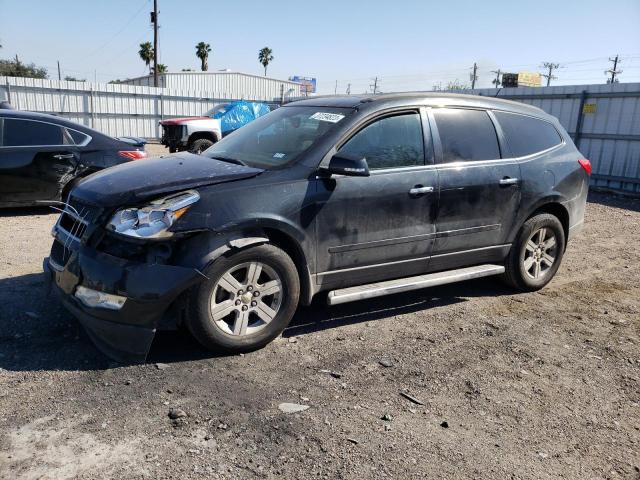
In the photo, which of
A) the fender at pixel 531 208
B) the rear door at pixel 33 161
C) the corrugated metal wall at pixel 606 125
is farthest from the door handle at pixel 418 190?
the corrugated metal wall at pixel 606 125

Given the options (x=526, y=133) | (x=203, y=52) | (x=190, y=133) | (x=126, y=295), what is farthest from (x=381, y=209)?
(x=203, y=52)

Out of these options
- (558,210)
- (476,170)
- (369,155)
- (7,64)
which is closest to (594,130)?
(558,210)

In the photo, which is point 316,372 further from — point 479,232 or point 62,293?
point 479,232

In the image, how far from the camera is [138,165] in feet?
13.9

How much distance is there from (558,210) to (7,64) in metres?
69.1

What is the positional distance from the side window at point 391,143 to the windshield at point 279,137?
24cm

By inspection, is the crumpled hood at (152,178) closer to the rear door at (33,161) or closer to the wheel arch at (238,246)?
the wheel arch at (238,246)

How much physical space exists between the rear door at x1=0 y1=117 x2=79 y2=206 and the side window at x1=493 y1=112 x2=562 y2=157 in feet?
19.6

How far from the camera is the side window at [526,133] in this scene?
5.27 m

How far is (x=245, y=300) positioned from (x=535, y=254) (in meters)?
3.20

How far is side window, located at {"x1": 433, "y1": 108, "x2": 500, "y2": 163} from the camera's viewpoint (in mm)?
4766

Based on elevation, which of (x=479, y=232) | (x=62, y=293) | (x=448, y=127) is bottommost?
(x=62, y=293)

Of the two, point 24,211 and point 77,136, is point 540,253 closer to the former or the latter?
point 77,136

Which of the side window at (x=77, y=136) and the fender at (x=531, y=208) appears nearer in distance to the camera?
the fender at (x=531, y=208)
